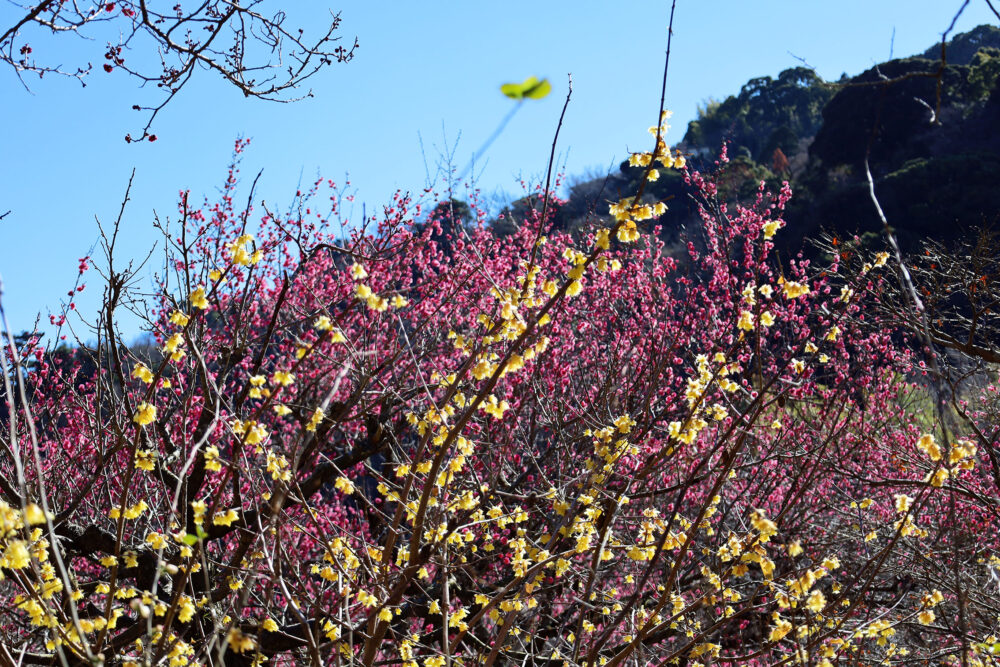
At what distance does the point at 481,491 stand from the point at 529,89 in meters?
3.54

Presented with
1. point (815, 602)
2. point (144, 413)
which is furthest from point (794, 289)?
point (144, 413)

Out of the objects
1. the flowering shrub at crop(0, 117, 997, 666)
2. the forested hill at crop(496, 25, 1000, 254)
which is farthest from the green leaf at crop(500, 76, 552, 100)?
the forested hill at crop(496, 25, 1000, 254)

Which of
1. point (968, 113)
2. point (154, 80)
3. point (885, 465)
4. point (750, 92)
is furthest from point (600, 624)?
point (750, 92)

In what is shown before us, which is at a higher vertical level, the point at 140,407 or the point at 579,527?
the point at 140,407

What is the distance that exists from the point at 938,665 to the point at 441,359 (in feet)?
18.9

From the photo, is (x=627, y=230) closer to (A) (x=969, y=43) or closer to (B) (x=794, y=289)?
(B) (x=794, y=289)

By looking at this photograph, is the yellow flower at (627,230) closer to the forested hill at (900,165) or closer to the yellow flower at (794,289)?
the yellow flower at (794,289)

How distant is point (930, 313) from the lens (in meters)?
7.47

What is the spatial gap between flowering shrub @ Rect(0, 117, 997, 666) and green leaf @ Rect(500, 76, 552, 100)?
4.06 feet

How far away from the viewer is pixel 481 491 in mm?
4238

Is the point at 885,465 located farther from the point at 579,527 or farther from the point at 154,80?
the point at 154,80

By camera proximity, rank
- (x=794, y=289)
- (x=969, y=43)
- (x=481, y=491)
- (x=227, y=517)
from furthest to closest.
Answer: (x=969, y=43) < (x=481, y=491) < (x=794, y=289) < (x=227, y=517)

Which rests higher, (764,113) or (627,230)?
(764,113)

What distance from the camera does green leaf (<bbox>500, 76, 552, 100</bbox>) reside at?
0.90m
